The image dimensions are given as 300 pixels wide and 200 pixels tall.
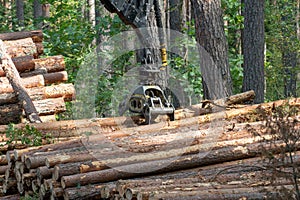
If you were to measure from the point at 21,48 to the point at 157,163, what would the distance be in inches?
276

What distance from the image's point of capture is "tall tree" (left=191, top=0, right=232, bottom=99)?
41.4ft

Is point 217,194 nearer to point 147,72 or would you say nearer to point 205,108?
point 205,108

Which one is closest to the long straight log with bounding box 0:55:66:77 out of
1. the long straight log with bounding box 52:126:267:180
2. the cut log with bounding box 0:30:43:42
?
the cut log with bounding box 0:30:43:42

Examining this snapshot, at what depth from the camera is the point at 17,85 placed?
1263cm

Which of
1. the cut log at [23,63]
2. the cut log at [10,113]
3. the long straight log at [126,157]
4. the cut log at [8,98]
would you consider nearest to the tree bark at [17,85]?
the cut log at [8,98]

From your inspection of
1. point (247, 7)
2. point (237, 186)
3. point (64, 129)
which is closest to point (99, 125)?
point (64, 129)

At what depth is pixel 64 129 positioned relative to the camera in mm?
10766

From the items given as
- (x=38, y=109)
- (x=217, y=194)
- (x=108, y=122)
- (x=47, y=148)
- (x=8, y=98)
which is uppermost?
(x=8, y=98)

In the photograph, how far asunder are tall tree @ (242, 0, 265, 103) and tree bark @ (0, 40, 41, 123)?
5.50m

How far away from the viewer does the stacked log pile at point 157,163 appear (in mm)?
6820

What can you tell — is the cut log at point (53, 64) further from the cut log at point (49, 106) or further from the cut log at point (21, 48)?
the cut log at point (49, 106)

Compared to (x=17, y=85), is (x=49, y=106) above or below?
below

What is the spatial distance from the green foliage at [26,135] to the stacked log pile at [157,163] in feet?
1.73

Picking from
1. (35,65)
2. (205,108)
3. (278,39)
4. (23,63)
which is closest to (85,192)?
(205,108)
